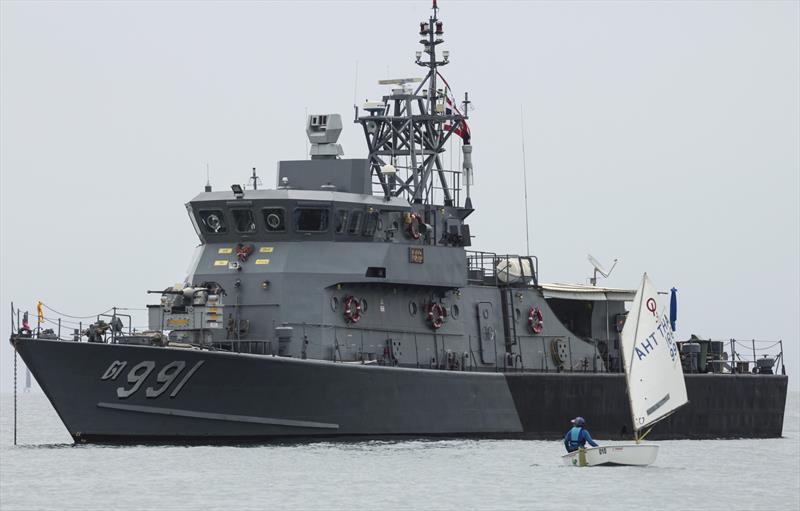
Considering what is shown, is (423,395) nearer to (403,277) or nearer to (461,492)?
(403,277)

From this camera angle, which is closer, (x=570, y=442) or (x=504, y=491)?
(x=504, y=491)

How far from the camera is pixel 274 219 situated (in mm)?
40719

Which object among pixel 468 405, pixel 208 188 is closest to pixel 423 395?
pixel 468 405

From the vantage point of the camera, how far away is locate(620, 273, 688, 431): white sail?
3869cm

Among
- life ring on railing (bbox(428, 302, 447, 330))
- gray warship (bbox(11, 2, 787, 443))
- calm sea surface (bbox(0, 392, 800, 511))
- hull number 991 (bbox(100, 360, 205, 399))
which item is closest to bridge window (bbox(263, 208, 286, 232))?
gray warship (bbox(11, 2, 787, 443))

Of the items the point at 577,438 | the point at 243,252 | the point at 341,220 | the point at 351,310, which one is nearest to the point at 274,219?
the point at 243,252

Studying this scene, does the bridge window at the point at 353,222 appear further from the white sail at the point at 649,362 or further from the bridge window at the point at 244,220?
the white sail at the point at 649,362

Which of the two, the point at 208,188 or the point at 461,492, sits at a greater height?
the point at 208,188

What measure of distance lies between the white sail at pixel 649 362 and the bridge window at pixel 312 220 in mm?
7524

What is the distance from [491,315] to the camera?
45438 millimetres

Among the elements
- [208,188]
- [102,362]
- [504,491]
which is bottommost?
[504,491]

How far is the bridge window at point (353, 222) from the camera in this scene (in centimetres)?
4119

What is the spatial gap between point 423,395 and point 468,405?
6.02 feet

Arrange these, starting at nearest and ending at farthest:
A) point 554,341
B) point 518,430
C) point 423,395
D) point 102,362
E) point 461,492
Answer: point 461,492, point 102,362, point 423,395, point 518,430, point 554,341
